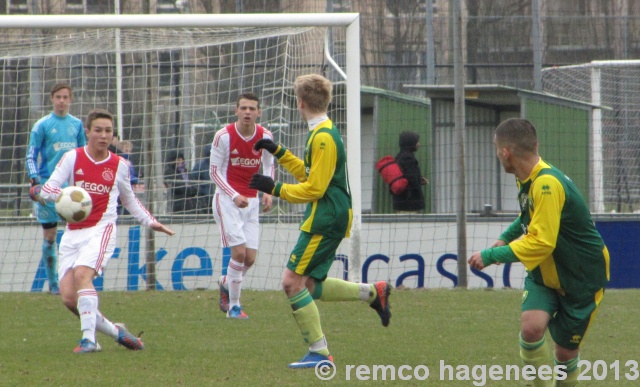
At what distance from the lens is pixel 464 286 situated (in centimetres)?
1159

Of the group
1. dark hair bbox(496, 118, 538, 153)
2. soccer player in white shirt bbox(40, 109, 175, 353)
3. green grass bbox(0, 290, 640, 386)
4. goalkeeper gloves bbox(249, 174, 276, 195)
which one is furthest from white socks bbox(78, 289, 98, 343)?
dark hair bbox(496, 118, 538, 153)

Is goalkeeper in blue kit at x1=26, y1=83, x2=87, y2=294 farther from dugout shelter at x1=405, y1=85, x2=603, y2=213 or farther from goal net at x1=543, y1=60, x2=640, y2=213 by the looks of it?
goal net at x1=543, y1=60, x2=640, y2=213

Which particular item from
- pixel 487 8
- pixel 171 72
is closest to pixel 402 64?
pixel 487 8

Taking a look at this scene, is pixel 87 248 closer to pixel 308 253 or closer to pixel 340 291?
pixel 308 253

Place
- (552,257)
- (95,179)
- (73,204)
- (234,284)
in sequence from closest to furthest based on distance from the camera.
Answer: (552,257) → (73,204) → (95,179) → (234,284)

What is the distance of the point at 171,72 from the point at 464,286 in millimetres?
4533

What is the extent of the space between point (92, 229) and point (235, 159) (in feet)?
7.00

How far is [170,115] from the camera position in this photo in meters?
12.4

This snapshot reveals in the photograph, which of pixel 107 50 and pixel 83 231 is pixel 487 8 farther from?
pixel 83 231

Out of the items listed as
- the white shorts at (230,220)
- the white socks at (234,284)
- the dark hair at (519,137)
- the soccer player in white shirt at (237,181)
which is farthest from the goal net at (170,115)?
the dark hair at (519,137)

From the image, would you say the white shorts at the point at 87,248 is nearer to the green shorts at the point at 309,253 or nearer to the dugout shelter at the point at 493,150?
the green shorts at the point at 309,253

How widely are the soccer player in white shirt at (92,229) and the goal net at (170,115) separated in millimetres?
3985

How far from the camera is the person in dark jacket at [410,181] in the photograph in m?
12.7

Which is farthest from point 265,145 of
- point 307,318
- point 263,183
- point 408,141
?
point 408,141
